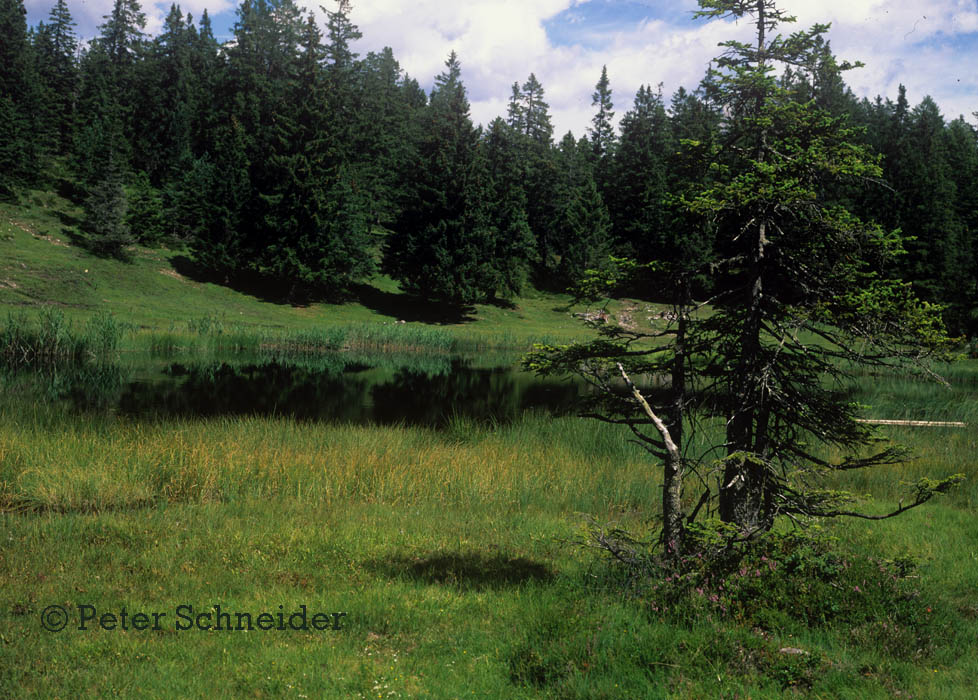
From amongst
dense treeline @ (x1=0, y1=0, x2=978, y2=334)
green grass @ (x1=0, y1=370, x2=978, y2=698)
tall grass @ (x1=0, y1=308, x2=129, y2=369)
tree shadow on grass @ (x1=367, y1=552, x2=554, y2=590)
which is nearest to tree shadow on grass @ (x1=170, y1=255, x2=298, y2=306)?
dense treeline @ (x1=0, y1=0, x2=978, y2=334)

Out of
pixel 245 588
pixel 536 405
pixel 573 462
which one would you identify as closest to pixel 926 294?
pixel 536 405

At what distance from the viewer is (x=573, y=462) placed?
15664 millimetres

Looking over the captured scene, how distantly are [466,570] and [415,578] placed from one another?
0.73 metres

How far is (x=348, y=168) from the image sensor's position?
68125 mm

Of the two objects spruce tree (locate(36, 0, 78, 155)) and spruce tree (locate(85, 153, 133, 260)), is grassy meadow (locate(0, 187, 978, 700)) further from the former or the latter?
spruce tree (locate(36, 0, 78, 155))

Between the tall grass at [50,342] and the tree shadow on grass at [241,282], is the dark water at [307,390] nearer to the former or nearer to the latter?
the tall grass at [50,342]

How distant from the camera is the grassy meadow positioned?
5.69 metres

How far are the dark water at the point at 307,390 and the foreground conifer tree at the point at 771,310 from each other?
43.5 ft

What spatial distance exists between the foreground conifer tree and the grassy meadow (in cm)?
103

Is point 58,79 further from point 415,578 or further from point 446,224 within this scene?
point 415,578

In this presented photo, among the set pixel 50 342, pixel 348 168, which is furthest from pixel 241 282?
pixel 50 342

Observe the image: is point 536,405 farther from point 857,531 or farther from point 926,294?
point 926,294

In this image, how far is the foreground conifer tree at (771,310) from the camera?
22.4 feet

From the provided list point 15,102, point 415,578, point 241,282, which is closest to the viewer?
point 415,578
